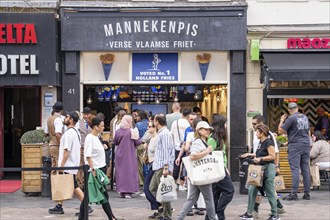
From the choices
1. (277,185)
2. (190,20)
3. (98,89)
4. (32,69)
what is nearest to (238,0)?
(190,20)

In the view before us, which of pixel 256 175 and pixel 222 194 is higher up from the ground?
pixel 256 175

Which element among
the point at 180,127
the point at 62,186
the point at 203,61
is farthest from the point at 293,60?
the point at 62,186

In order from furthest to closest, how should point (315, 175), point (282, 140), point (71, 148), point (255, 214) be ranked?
1. point (282, 140)
2. point (315, 175)
3. point (255, 214)
4. point (71, 148)

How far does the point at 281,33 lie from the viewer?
16922 millimetres

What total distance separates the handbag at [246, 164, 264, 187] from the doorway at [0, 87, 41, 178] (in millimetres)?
8340

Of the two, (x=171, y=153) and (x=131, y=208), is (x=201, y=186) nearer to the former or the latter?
(x=171, y=153)

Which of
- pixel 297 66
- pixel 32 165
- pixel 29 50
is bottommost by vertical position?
pixel 32 165

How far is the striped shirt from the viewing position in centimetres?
1095

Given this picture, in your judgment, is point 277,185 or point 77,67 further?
point 77,67

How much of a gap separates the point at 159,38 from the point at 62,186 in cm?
674

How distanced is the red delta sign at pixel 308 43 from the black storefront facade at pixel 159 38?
4.05 ft

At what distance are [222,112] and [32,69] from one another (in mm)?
4945

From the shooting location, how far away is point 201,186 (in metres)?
9.91

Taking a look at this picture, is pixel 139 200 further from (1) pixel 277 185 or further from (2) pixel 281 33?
(2) pixel 281 33
